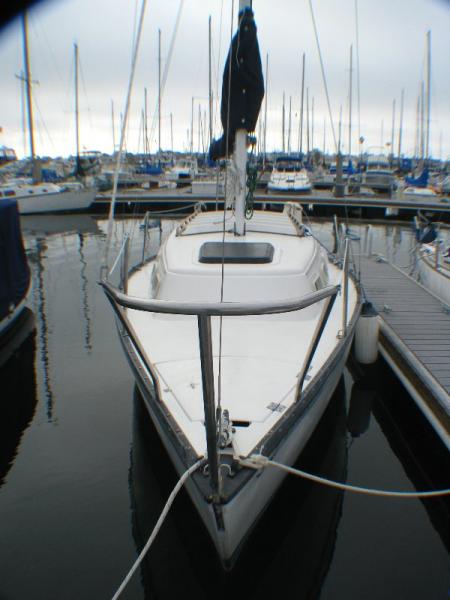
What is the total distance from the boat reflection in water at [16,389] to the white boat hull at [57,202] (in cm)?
1747

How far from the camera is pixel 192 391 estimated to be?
4.01m

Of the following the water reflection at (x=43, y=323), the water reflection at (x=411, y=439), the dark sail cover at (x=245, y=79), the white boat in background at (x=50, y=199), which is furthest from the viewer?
the white boat in background at (x=50, y=199)

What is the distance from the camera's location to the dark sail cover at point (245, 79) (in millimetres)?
6285

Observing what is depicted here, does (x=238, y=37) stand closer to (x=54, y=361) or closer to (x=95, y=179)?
(x=54, y=361)

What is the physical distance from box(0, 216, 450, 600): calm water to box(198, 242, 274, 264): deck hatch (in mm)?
2124

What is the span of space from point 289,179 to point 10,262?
24.1 meters

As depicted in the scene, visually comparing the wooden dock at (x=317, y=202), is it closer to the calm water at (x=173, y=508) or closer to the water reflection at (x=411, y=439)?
the water reflection at (x=411, y=439)

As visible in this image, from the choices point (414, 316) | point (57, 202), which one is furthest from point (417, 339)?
point (57, 202)

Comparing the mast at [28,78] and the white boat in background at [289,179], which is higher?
the mast at [28,78]

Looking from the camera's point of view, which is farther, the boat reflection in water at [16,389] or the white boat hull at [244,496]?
the boat reflection in water at [16,389]

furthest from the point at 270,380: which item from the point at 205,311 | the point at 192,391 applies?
the point at 205,311

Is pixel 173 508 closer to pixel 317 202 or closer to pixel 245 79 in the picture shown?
pixel 245 79

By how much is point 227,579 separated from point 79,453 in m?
2.41

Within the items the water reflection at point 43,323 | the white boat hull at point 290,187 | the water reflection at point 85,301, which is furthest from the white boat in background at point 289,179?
the water reflection at point 43,323
